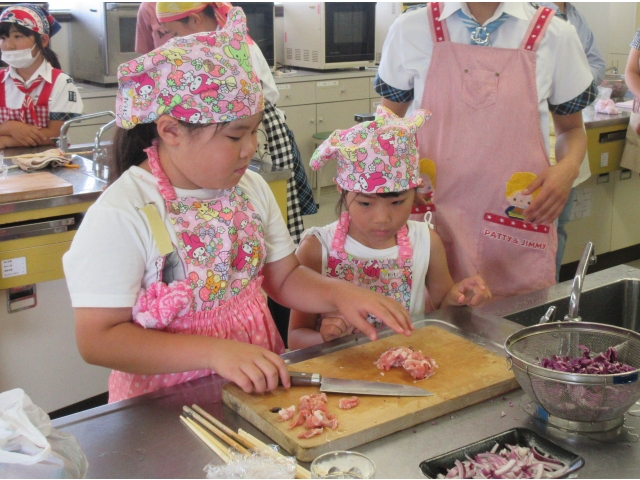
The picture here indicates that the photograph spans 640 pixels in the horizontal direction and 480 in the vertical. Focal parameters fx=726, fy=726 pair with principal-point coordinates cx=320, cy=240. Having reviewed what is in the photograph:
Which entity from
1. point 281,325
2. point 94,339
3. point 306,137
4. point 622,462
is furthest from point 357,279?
point 306,137

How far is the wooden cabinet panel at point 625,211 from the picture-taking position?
13.3 feet

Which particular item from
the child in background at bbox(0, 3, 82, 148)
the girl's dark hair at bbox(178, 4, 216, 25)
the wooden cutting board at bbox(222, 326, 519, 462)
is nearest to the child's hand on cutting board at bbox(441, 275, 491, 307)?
the wooden cutting board at bbox(222, 326, 519, 462)

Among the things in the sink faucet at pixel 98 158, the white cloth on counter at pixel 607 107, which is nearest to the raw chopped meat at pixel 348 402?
the sink faucet at pixel 98 158

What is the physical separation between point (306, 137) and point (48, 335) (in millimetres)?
3209

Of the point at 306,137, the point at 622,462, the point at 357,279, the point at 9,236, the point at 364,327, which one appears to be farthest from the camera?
the point at 306,137

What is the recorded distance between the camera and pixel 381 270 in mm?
1685

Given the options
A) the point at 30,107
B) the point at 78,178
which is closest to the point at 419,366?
the point at 78,178

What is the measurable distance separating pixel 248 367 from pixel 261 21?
163 inches

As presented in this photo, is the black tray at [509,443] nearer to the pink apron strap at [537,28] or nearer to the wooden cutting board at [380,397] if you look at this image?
the wooden cutting board at [380,397]

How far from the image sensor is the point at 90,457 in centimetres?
96

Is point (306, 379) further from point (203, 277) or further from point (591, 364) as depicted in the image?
point (591, 364)

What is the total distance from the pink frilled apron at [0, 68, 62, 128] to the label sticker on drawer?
1.14 meters

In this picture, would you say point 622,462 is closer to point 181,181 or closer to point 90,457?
point 90,457

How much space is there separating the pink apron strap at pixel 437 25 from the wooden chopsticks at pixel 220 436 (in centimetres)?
112
